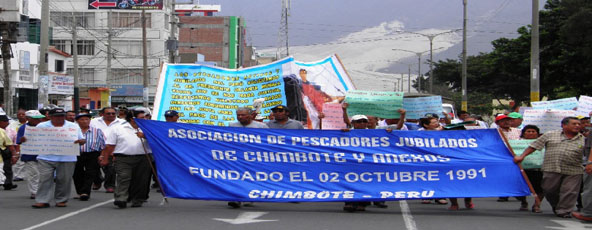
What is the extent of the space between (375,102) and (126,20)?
58.5 meters

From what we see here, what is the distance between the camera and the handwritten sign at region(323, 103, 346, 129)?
12.5 metres

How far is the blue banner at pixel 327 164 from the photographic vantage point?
442 inches

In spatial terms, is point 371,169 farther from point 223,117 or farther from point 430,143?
point 223,117

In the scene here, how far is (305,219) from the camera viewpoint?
34.5 feet

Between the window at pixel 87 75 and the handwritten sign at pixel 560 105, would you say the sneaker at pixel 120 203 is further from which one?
the window at pixel 87 75

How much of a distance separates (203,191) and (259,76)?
244 cm

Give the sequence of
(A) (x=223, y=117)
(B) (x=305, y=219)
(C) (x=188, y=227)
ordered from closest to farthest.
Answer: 1. (C) (x=188, y=227)
2. (B) (x=305, y=219)
3. (A) (x=223, y=117)

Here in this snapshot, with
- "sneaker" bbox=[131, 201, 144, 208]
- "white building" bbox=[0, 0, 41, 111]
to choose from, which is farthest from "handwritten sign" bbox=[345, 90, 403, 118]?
"white building" bbox=[0, 0, 41, 111]

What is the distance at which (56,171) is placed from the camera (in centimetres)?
1207

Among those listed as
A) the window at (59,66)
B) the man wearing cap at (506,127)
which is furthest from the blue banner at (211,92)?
the window at (59,66)

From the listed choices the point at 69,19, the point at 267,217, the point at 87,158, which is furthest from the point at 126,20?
the point at 267,217

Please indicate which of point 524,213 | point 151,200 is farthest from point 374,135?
point 151,200

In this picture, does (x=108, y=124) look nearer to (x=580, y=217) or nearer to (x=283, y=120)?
(x=283, y=120)

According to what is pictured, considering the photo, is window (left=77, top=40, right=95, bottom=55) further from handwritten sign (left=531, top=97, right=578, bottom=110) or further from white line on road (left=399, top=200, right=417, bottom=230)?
handwritten sign (left=531, top=97, right=578, bottom=110)
